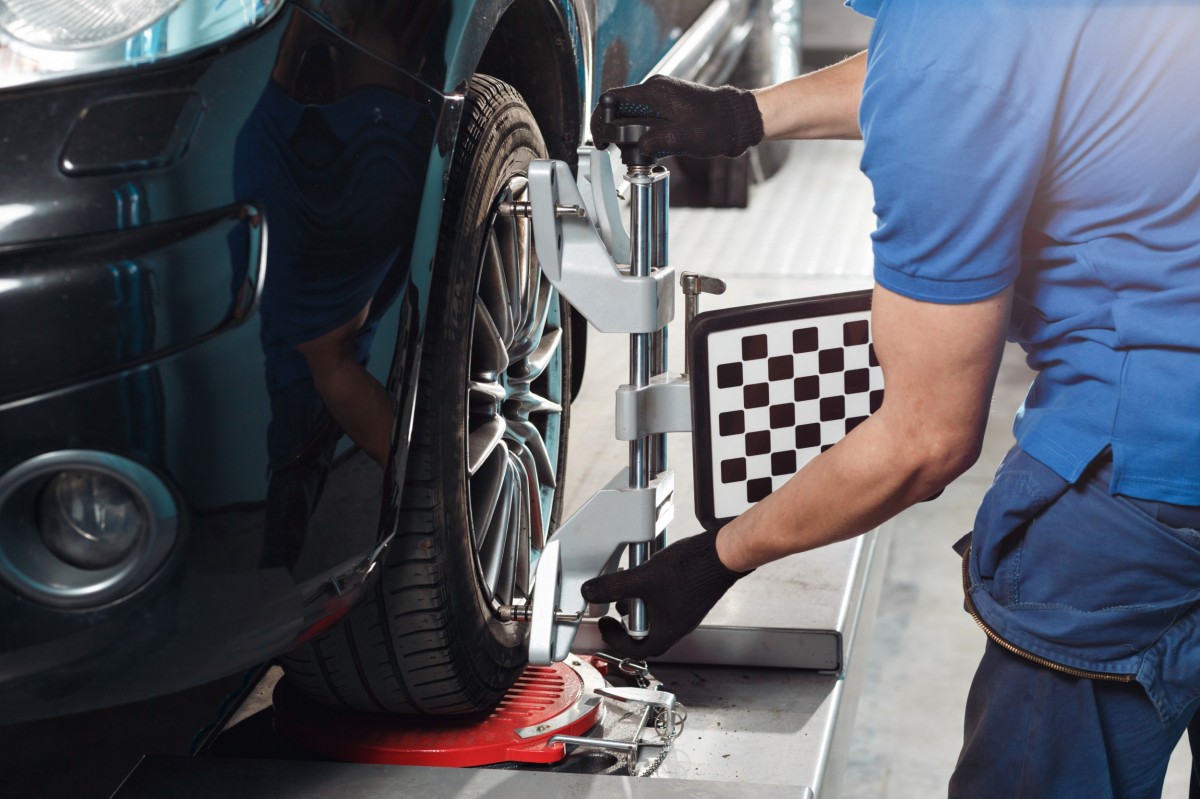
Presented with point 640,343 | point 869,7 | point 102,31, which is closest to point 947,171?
point 869,7

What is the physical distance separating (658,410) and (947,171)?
0.65 meters

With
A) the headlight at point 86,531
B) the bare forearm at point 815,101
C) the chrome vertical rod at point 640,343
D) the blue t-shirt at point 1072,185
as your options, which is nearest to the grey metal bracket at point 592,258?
the chrome vertical rod at point 640,343

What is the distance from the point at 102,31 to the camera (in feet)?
3.99

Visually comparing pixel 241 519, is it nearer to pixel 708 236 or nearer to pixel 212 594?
pixel 212 594

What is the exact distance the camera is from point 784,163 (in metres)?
4.96

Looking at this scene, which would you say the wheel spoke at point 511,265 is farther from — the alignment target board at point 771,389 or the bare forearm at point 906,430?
the bare forearm at point 906,430

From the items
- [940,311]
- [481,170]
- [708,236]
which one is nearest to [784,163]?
[708,236]

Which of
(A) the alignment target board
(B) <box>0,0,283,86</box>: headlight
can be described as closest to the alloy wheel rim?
(A) the alignment target board

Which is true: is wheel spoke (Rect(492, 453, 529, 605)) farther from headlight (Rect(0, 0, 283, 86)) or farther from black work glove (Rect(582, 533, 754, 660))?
headlight (Rect(0, 0, 283, 86))

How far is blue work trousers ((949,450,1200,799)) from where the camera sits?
1.35 metres

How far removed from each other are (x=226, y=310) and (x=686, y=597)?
64 centimetres

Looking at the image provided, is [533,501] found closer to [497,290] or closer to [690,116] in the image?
[497,290]

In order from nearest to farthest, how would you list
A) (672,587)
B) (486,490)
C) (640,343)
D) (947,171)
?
(947,171) → (672,587) → (640,343) → (486,490)

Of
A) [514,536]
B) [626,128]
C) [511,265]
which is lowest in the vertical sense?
[514,536]
